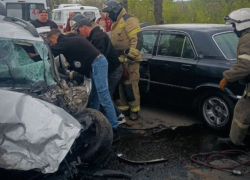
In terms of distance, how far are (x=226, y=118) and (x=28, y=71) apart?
2936 mm

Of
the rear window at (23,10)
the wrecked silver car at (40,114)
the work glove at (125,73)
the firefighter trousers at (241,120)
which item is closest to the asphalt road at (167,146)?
the firefighter trousers at (241,120)

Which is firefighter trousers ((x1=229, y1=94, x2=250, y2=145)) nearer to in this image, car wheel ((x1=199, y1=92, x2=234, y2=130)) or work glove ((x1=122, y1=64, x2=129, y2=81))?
car wheel ((x1=199, y1=92, x2=234, y2=130))

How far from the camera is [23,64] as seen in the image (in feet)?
14.8

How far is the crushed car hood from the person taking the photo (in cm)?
328

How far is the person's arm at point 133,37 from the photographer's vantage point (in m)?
5.89

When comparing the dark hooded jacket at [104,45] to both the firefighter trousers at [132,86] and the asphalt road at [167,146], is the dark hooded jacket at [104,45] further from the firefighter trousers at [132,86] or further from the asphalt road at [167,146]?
the asphalt road at [167,146]

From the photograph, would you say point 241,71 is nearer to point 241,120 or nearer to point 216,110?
point 241,120

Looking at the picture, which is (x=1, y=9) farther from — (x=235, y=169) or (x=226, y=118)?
(x=235, y=169)

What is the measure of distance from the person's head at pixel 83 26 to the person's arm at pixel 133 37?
2.51ft

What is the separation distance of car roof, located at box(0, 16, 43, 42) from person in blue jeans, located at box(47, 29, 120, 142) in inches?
14.1

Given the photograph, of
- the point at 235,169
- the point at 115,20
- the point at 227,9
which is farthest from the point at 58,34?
the point at 227,9

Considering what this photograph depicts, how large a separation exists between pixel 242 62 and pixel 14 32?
293 centimetres

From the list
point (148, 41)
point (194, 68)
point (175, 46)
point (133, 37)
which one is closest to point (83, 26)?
point (133, 37)

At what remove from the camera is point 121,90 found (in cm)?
637
